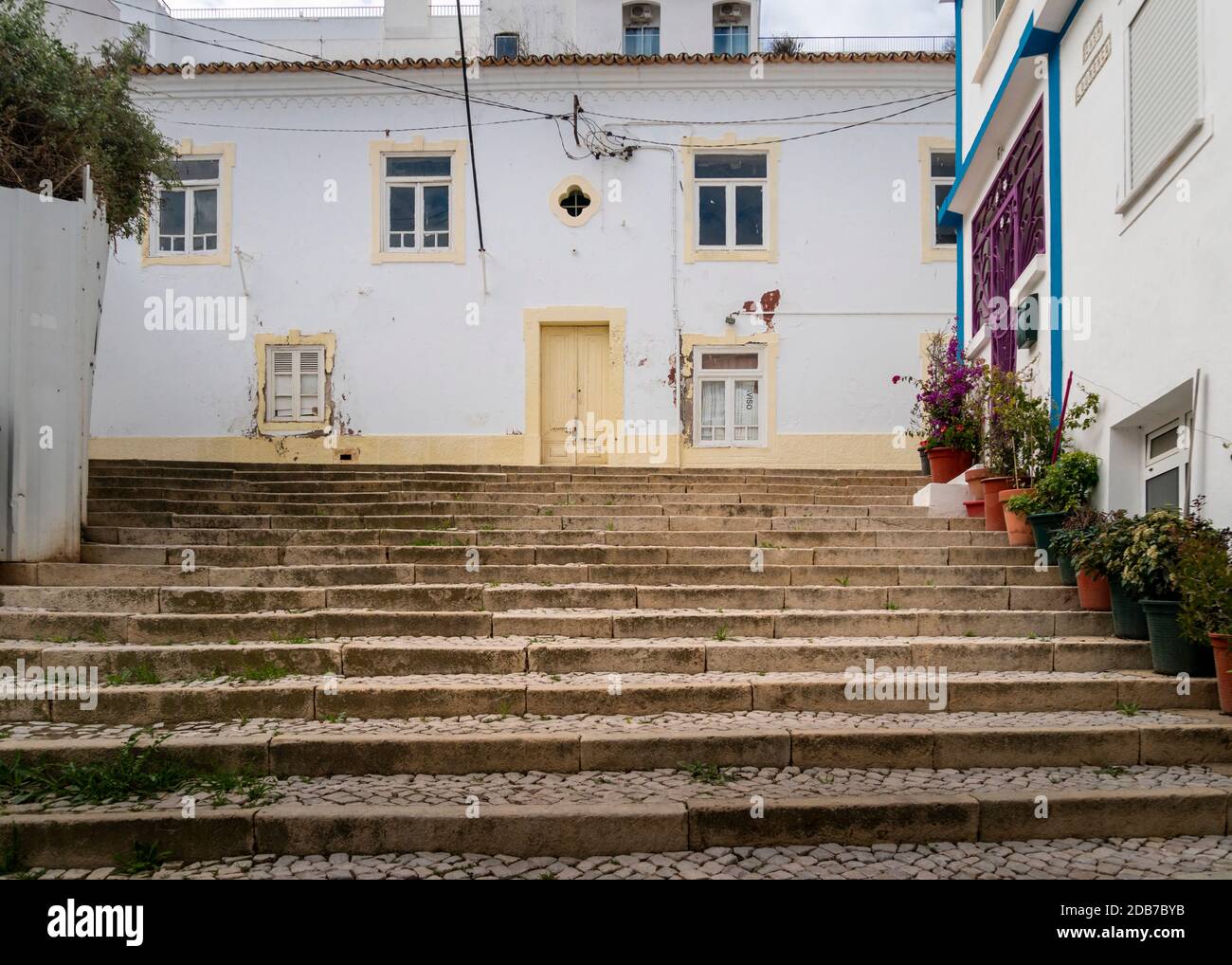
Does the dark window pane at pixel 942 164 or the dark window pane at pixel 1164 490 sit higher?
the dark window pane at pixel 942 164

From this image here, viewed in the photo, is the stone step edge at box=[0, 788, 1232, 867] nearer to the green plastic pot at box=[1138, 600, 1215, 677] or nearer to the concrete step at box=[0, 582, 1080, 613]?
Result: the green plastic pot at box=[1138, 600, 1215, 677]

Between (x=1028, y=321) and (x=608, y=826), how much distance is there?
6.48m

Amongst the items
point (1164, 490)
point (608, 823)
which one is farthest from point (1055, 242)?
point (608, 823)

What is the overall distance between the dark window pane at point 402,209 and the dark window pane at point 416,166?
256 mm

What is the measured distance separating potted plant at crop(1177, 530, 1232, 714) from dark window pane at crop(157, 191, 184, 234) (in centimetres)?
1428

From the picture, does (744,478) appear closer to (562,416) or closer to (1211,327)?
(562,416)

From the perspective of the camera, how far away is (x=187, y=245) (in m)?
15.7

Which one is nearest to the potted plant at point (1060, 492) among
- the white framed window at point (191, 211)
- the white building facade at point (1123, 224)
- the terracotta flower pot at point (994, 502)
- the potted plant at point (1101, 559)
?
the white building facade at point (1123, 224)

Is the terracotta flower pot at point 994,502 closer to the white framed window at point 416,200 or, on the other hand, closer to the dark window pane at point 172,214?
the white framed window at point 416,200

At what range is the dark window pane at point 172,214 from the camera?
15727 millimetres

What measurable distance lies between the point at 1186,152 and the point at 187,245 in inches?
529

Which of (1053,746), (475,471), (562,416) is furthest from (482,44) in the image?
(1053,746)

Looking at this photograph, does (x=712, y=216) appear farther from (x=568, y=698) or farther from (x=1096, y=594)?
(x=568, y=698)

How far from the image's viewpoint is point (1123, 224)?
7348 millimetres
